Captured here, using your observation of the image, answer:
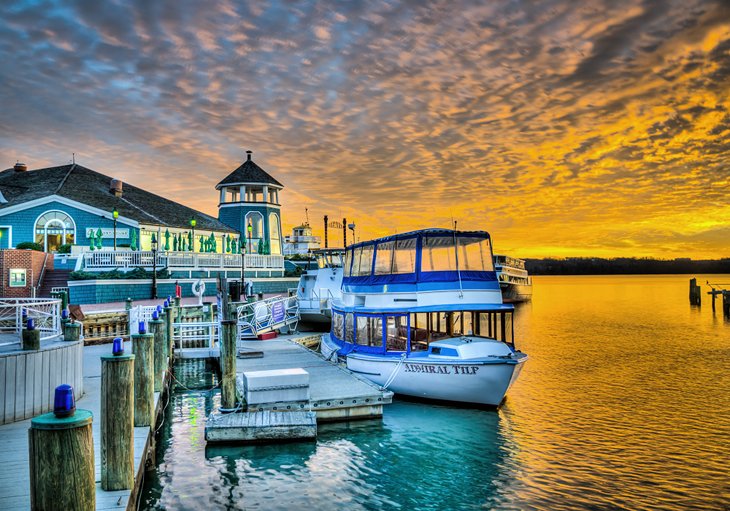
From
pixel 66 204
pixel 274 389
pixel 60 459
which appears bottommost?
pixel 274 389

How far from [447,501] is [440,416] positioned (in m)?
6.05

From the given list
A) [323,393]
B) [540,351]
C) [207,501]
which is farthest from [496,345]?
[540,351]

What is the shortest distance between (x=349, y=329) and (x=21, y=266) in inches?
821

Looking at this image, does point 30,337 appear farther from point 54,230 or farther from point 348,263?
point 54,230

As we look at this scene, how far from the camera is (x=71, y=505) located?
5465mm

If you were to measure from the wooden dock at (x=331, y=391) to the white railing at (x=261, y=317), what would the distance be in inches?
279

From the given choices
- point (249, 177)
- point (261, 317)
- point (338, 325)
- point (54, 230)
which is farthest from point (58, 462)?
point (249, 177)

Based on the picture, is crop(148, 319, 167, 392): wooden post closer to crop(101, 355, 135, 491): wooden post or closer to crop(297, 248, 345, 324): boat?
crop(101, 355, 135, 491): wooden post

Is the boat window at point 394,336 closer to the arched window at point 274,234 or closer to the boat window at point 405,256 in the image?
the boat window at point 405,256

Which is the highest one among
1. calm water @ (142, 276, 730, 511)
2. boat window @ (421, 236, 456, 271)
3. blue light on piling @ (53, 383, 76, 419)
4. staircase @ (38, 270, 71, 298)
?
boat window @ (421, 236, 456, 271)

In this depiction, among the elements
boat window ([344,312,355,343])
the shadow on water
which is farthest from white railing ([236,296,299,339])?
the shadow on water

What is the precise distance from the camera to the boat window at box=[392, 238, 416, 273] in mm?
19906

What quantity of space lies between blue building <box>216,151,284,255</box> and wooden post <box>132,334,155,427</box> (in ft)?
135

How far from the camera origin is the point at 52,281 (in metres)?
32.7
